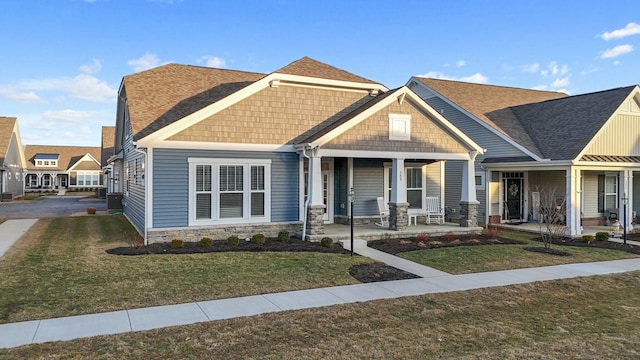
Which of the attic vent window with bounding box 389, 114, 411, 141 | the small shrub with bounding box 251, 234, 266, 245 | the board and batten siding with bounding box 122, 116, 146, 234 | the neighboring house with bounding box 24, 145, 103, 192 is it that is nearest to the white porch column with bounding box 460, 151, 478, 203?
the attic vent window with bounding box 389, 114, 411, 141

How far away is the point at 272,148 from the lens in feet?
45.1

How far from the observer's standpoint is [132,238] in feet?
43.0

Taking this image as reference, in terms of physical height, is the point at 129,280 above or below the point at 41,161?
below

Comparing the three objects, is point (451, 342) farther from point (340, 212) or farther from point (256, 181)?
point (340, 212)

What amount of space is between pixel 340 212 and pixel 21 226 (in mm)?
11385

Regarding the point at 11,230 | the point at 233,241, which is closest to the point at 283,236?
the point at 233,241

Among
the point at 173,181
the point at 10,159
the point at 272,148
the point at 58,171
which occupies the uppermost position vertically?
the point at 10,159

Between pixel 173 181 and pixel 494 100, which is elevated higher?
pixel 494 100

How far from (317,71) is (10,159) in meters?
31.7

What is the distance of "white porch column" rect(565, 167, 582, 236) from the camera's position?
1559 cm

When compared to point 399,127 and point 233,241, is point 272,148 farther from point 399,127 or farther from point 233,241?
point 399,127

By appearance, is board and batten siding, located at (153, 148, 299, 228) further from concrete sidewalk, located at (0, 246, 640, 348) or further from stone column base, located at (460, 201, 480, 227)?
stone column base, located at (460, 201, 480, 227)

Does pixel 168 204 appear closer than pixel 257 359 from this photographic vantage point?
No

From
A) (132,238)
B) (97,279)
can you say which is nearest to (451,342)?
(97,279)
